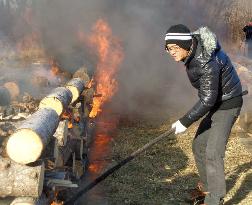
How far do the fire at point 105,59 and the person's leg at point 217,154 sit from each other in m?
5.08

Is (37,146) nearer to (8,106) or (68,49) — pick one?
(8,106)

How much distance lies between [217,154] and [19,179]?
282 cm

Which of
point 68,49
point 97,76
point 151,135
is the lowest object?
point 151,135

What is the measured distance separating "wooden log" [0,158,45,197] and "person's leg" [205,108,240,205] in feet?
8.21

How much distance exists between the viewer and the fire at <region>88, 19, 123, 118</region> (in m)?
12.2

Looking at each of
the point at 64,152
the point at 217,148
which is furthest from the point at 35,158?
the point at 217,148

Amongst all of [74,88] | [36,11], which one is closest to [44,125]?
[74,88]

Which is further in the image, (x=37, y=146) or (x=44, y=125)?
(x=44, y=125)

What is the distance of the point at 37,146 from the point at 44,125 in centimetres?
43

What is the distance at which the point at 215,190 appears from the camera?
18.8 feet

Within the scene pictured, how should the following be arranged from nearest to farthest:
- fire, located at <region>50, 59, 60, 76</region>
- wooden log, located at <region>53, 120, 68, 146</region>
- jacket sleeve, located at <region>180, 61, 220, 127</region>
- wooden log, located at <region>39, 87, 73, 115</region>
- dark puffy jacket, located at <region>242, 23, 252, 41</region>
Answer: jacket sleeve, located at <region>180, 61, 220, 127</region>
wooden log, located at <region>53, 120, 68, 146</region>
wooden log, located at <region>39, 87, 73, 115</region>
fire, located at <region>50, 59, 60, 76</region>
dark puffy jacket, located at <region>242, 23, 252, 41</region>

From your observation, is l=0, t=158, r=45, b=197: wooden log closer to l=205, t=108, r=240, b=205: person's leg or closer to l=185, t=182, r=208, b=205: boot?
l=205, t=108, r=240, b=205: person's leg

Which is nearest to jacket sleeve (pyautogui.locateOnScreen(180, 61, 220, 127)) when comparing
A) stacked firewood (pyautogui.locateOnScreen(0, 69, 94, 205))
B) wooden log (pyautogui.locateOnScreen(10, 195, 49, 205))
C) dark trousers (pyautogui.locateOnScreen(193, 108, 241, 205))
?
dark trousers (pyautogui.locateOnScreen(193, 108, 241, 205))

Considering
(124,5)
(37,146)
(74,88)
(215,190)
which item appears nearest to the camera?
(37,146)
